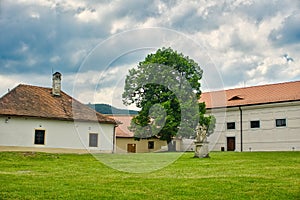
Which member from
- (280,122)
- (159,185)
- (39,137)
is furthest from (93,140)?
(159,185)

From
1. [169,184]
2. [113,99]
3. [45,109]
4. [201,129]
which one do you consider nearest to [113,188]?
[169,184]

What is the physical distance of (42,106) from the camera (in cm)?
3266

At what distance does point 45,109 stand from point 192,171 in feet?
64.6

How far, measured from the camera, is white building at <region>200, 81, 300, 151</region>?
3991 centimetres

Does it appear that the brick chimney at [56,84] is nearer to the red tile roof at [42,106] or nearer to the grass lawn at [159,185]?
the red tile roof at [42,106]

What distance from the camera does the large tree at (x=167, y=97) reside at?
30.4 meters

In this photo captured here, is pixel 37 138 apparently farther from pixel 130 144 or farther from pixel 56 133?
pixel 130 144

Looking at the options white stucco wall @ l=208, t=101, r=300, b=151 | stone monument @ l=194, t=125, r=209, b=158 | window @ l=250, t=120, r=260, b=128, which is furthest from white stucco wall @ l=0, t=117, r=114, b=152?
window @ l=250, t=120, r=260, b=128

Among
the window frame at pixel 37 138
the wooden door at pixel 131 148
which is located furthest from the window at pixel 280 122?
the window frame at pixel 37 138

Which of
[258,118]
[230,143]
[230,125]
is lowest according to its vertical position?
[230,143]

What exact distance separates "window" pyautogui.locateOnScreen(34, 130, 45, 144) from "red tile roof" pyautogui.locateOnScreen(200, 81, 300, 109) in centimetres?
1719

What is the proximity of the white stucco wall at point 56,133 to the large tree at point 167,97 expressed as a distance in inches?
110

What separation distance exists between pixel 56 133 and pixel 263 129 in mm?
20465

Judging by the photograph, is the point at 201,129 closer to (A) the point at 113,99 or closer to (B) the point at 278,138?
(A) the point at 113,99
